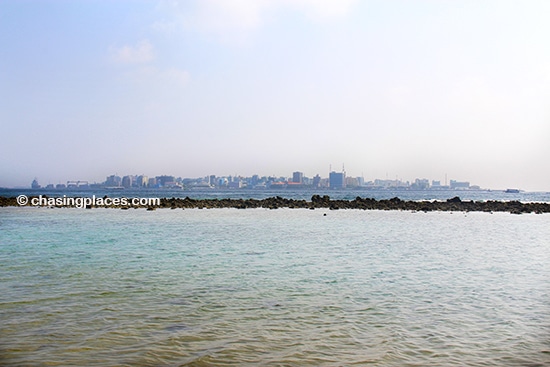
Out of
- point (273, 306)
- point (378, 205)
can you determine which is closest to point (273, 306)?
point (273, 306)

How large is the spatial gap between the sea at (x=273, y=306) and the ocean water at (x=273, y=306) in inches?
1.1

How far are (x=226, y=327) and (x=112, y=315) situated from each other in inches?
79.2

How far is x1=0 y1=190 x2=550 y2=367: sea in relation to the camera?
6.48 m

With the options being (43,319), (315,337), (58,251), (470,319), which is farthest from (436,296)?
(58,251)

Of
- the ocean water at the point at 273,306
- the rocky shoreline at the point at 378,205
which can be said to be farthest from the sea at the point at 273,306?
the rocky shoreline at the point at 378,205

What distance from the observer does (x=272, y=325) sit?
7.72m

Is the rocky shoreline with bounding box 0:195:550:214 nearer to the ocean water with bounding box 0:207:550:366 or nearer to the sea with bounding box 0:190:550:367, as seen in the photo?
the ocean water with bounding box 0:207:550:366

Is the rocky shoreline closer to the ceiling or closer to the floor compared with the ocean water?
closer to the ceiling

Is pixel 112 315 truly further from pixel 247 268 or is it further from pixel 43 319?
pixel 247 268

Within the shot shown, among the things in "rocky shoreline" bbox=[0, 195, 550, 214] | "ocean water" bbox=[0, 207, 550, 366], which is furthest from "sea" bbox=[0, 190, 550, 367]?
"rocky shoreline" bbox=[0, 195, 550, 214]

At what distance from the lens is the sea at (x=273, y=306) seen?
21.2 ft

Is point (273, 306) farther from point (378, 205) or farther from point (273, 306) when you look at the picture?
point (378, 205)

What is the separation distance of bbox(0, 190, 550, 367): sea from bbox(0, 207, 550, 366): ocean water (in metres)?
0.03

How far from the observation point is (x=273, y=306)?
29.3ft
